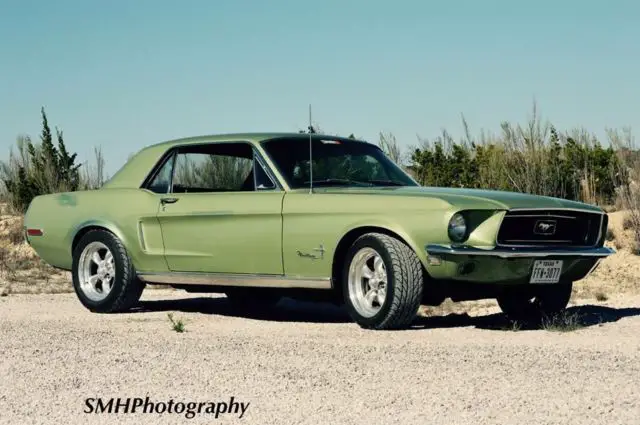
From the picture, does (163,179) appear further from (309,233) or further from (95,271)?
(309,233)

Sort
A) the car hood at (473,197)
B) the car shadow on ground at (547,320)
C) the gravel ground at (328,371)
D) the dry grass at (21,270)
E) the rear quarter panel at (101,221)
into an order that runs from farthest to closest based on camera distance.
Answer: the dry grass at (21,270) < the rear quarter panel at (101,221) < the car shadow on ground at (547,320) < the car hood at (473,197) < the gravel ground at (328,371)

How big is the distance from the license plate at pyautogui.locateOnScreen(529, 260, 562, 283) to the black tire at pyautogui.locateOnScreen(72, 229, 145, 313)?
12.8ft

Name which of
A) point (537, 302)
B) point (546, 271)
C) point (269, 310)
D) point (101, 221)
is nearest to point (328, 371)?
point (546, 271)

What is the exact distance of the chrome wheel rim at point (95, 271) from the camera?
11.0 meters

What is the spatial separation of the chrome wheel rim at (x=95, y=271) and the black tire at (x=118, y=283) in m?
0.05

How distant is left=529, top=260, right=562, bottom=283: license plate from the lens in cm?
885

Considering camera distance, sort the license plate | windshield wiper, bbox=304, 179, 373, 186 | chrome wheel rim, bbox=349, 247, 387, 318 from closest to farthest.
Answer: the license plate < chrome wheel rim, bbox=349, 247, 387, 318 < windshield wiper, bbox=304, 179, 373, 186

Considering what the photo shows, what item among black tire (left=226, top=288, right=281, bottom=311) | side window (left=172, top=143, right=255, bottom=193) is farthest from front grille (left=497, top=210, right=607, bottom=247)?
black tire (left=226, top=288, right=281, bottom=311)

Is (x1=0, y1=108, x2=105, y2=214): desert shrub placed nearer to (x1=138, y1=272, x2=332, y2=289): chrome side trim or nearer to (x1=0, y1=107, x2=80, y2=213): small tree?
(x1=0, y1=107, x2=80, y2=213): small tree

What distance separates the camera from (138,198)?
10.8 metres

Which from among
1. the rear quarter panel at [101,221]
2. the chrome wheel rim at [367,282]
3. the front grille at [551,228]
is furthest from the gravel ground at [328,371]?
the rear quarter panel at [101,221]

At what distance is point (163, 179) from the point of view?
1078 cm

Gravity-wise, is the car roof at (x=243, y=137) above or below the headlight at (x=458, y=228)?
above

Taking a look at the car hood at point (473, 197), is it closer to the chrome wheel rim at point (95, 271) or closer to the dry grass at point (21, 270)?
the chrome wheel rim at point (95, 271)
